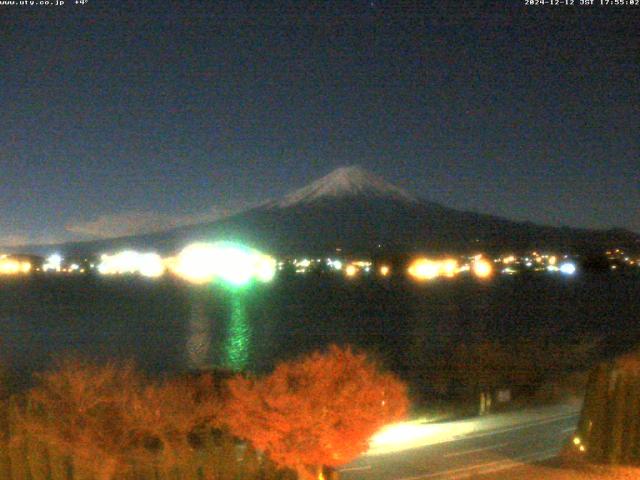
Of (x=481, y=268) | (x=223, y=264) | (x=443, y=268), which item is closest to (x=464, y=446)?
(x=443, y=268)

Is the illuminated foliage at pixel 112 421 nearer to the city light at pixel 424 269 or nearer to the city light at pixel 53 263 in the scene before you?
the city light at pixel 424 269

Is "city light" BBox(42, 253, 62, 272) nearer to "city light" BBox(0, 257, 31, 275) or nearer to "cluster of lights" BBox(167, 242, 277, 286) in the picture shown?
"city light" BBox(0, 257, 31, 275)

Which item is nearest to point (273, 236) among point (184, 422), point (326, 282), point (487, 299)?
point (326, 282)

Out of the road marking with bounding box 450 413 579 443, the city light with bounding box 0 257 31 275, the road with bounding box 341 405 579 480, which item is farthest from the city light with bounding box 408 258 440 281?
the road marking with bounding box 450 413 579 443

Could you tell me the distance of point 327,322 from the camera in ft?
157

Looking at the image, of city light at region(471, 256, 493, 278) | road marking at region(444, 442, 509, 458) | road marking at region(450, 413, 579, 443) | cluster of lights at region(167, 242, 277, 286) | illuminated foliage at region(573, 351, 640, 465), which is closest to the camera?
illuminated foliage at region(573, 351, 640, 465)

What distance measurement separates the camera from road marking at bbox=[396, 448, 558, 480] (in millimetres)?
9859

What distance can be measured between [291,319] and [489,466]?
127 ft

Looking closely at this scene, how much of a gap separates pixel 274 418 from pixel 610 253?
85282mm

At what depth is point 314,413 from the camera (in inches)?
331

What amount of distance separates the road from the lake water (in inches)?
503

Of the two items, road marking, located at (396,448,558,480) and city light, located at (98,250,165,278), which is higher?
city light, located at (98,250,165,278)

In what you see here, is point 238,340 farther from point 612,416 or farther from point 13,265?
point 13,265

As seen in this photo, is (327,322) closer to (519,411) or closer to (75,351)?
(75,351)
